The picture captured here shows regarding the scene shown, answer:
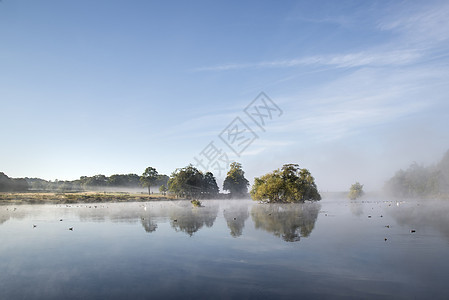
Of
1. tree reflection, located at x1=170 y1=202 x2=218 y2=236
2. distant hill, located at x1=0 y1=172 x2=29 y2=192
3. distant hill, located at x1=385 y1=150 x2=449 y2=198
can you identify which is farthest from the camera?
distant hill, located at x1=385 y1=150 x2=449 y2=198

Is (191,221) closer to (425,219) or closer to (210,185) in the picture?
(425,219)

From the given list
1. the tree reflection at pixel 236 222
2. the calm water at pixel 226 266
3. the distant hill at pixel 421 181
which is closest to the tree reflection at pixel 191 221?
the tree reflection at pixel 236 222

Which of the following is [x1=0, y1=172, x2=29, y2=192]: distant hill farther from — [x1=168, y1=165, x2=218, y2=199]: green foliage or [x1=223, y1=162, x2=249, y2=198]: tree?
[x1=223, y1=162, x2=249, y2=198]: tree

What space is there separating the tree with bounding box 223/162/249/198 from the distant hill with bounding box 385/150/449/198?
90560 millimetres

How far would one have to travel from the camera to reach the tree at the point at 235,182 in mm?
153288

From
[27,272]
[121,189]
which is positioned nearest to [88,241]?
[27,272]

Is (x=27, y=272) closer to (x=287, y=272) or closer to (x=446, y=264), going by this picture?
(x=287, y=272)

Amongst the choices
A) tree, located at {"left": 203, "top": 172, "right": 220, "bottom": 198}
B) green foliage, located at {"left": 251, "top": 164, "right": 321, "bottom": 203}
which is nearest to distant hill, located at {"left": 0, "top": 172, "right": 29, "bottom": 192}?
tree, located at {"left": 203, "top": 172, "right": 220, "bottom": 198}

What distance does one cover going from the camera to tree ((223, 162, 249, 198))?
153288 mm

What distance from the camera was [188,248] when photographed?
21922mm

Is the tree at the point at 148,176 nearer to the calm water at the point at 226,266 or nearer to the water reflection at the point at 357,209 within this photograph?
the water reflection at the point at 357,209

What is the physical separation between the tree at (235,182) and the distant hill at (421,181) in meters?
90.6

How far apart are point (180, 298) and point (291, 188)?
266ft

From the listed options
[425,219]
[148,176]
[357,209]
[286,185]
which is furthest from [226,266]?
[148,176]
